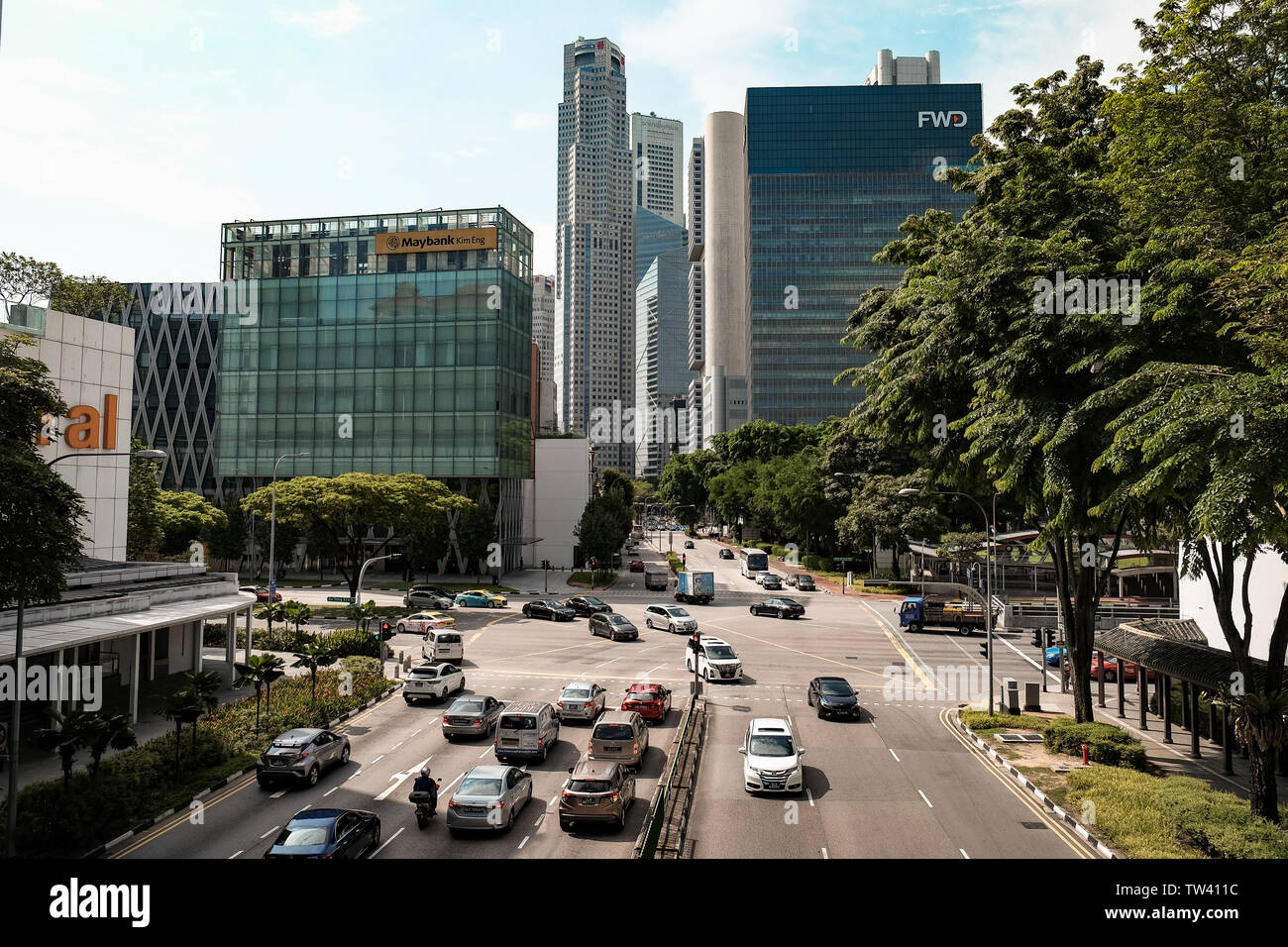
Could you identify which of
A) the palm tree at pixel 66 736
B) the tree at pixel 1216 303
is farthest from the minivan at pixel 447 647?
the tree at pixel 1216 303

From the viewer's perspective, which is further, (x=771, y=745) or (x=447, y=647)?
(x=447, y=647)

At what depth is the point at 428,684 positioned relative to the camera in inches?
1275

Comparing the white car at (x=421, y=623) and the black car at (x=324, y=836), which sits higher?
the black car at (x=324, y=836)

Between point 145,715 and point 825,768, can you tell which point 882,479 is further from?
point 145,715

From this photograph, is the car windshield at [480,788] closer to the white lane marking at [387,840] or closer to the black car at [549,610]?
the white lane marking at [387,840]

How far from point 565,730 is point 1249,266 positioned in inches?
926

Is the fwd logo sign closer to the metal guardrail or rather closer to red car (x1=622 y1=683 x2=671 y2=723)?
red car (x1=622 y1=683 x2=671 y2=723)

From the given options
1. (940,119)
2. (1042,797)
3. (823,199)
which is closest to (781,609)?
(1042,797)

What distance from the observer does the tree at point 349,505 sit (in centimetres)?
5659

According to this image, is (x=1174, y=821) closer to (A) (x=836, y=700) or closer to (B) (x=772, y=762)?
(B) (x=772, y=762)

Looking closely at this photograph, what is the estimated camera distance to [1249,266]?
16.9m

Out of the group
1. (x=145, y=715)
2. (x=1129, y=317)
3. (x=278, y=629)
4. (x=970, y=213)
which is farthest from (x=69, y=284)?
(x=1129, y=317)

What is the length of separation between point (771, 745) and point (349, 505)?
139 feet

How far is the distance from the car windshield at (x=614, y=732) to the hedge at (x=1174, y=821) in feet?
38.3
